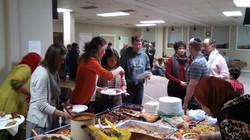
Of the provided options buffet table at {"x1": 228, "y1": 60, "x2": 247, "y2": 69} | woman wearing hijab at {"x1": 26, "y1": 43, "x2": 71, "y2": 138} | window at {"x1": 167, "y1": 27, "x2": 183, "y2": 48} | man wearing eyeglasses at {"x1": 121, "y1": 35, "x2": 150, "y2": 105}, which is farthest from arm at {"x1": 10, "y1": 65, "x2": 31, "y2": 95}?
window at {"x1": 167, "y1": 27, "x2": 183, "y2": 48}

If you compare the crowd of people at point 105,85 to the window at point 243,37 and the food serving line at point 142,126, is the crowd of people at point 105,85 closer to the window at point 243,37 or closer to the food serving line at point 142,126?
the food serving line at point 142,126

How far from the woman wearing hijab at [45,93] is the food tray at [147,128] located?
442mm

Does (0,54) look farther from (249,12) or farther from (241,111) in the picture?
(249,12)

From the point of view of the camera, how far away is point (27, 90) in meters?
2.08

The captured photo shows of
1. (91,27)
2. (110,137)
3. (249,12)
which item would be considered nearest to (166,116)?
(110,137)

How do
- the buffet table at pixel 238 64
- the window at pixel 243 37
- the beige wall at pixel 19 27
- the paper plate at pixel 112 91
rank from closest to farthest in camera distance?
the paper plate at pixel 112 91
the beige wall at pixel 19 27
the buffet table at pixel 238 64
the window at pixel 243 37

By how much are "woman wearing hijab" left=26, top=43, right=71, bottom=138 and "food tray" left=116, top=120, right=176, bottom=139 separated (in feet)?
1.45

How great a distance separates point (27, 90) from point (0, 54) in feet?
2.23

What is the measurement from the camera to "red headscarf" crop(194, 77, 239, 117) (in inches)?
49.0

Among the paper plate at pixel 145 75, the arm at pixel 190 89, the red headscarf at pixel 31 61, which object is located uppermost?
the red headscarf at pixel 31 61

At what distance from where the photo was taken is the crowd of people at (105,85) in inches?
48.6

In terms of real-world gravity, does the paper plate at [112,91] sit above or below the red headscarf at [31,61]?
below

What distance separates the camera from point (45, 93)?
167cm

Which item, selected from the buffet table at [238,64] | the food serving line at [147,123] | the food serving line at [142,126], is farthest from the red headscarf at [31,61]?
the buffet table at [238,64]
